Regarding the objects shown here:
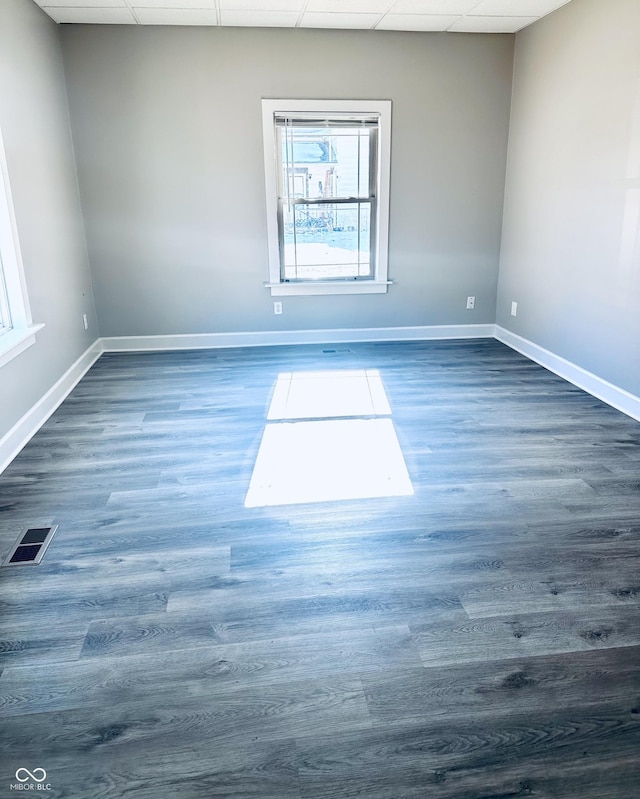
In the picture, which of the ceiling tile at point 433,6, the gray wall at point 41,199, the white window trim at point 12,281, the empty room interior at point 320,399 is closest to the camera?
the empty room interior at point 320,399

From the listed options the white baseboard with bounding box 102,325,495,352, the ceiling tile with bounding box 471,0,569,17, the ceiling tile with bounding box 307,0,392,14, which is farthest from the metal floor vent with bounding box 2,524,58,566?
the ceiling tile with bounding box 471,0,569,17

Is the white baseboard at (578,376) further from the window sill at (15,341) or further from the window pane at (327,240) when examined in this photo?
the window sill at (15,341)

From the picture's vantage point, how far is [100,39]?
14.1 feet

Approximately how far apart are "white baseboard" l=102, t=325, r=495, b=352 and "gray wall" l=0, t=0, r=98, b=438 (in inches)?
18.9

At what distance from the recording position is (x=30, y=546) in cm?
228

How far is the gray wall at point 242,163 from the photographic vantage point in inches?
175

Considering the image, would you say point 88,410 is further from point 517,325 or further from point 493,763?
point 517,325

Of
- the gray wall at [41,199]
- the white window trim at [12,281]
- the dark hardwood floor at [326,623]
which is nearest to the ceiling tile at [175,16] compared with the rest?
the gray wall at [41,199]

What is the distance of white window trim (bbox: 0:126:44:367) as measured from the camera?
10.3ft

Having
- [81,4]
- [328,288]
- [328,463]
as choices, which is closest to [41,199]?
[81,4]

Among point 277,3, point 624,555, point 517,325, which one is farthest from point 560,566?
point 277,3

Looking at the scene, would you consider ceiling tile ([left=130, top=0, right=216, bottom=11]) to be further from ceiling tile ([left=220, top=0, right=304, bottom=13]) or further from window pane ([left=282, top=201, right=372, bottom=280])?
window pane ([left=282, top=201, right=372, bottom=280])

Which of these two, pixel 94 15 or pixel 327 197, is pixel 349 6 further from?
pixel 94 15

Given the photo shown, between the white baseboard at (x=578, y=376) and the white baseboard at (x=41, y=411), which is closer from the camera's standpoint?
the white baseboard at (x=41, y=411)
